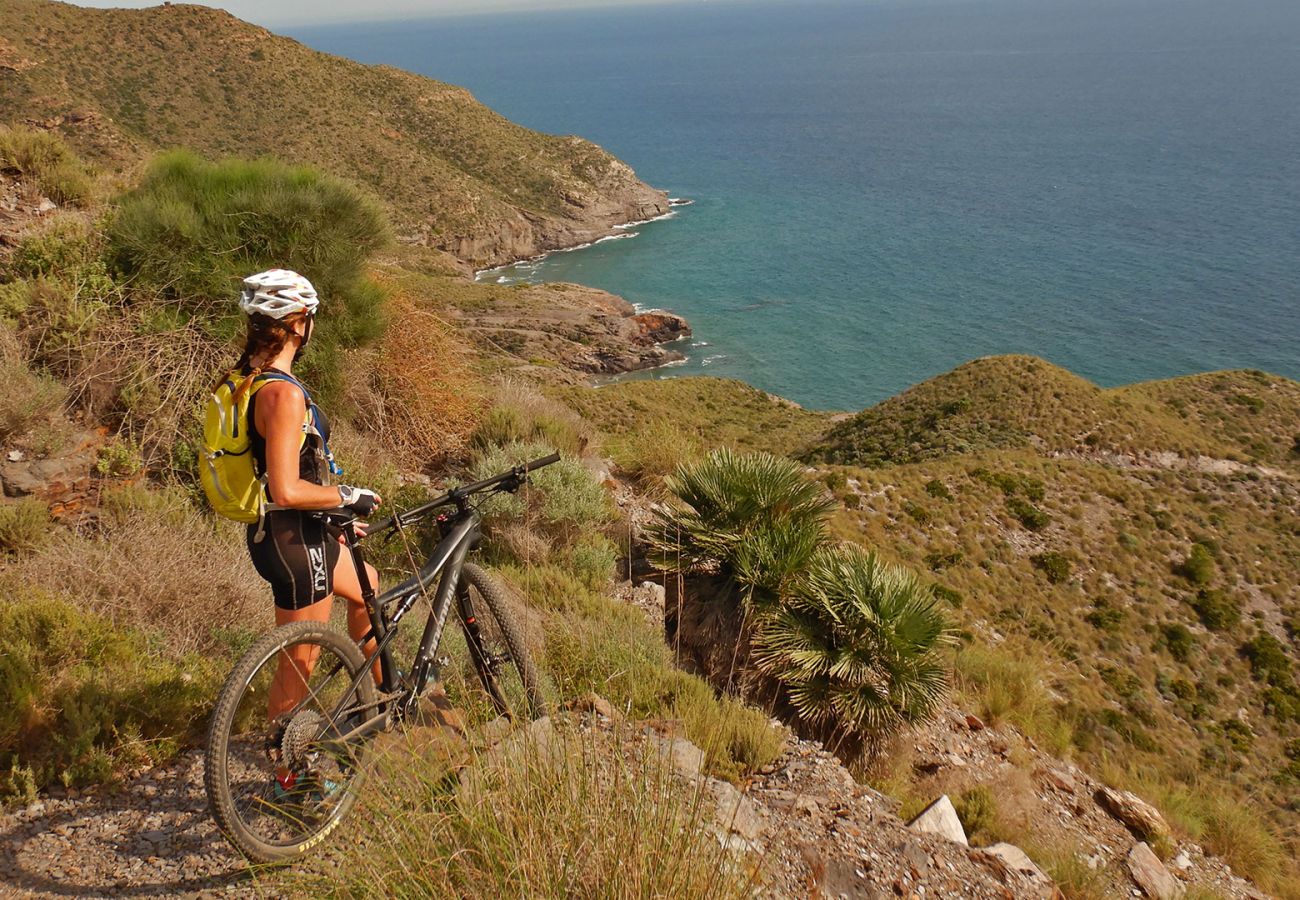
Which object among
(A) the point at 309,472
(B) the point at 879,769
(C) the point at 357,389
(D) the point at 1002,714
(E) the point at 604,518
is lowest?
(D) the point at 1002,714

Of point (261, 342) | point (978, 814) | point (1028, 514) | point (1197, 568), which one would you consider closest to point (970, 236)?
point (1197, 568)

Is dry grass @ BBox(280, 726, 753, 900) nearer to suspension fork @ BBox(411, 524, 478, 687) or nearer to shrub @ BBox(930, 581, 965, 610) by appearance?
suspension fork @ BBox(411, 524, 478, 687)

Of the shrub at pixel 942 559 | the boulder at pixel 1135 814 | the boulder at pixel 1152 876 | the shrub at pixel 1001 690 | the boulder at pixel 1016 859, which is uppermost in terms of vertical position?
the boulder at pixel 1016 859

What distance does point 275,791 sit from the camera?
3.03m

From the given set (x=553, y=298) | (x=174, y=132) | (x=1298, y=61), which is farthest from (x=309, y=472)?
(x=1298, y=61)

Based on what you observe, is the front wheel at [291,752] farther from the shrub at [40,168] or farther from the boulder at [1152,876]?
the shrub at [40,168]

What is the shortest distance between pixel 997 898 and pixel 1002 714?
16.1 ft

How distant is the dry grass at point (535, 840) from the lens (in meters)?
2.17

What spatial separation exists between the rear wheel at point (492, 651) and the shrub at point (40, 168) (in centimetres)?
786

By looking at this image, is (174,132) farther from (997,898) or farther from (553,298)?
(997,898)

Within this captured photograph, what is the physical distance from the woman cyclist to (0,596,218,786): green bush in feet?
3.45

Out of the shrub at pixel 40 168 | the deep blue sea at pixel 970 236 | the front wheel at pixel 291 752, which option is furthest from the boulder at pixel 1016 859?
the deep blue sea at pixel 970 236

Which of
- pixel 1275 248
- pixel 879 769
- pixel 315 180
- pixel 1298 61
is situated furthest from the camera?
pixel 1298 61

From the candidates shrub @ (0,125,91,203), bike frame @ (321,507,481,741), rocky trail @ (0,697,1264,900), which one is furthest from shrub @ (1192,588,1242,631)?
shrub @ (0,125,91,203)
